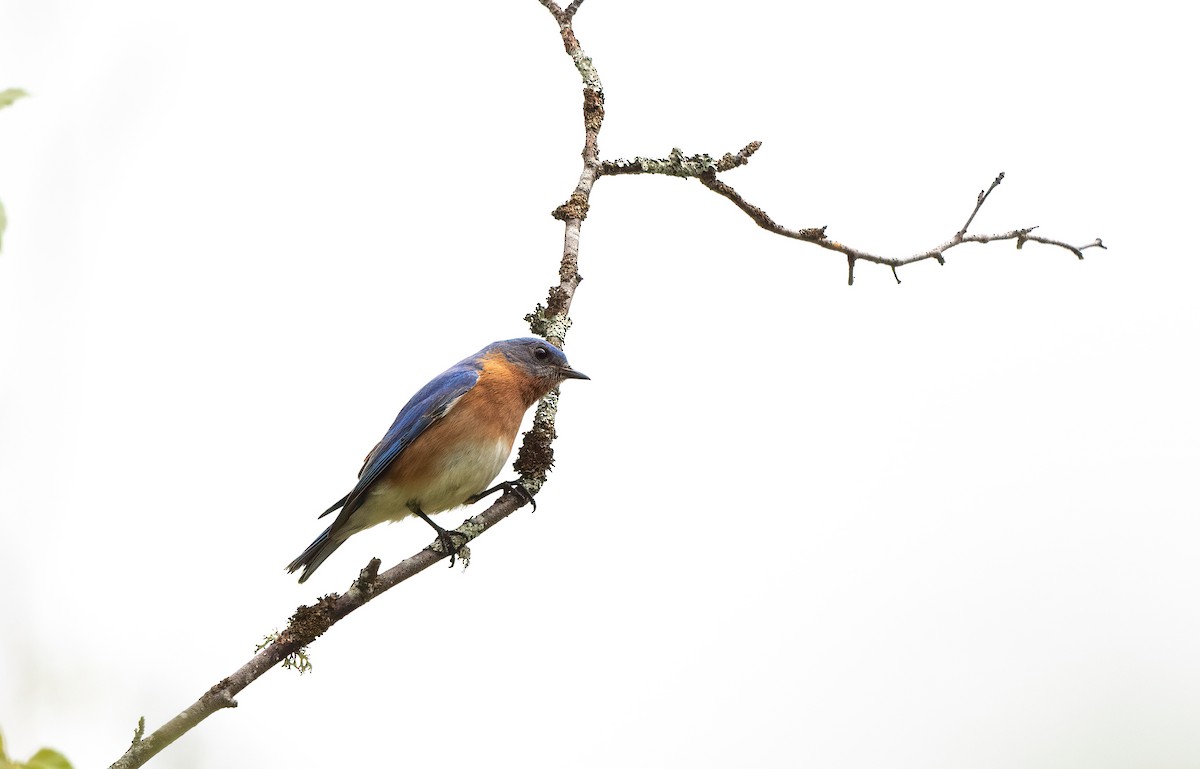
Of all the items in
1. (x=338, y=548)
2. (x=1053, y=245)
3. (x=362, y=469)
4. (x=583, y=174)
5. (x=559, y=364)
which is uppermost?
(x=1053, y=245)

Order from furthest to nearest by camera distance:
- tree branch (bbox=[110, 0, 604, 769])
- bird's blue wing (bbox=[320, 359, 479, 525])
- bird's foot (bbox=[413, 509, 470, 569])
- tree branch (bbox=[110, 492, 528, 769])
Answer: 1. bird's blue wing (bbox=[320, 359, 479, 525])
2. bird's foot (bbox=[413, 509, 470, 569])
3. tree branch (bbox=[110, 0, 604, 769])
4. tree branch (bbox=[110, 492, 528, 769])

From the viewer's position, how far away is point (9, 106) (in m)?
1.33

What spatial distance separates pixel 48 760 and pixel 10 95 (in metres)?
0.84

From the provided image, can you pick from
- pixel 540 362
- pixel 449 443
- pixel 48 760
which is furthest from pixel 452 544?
pixel 48 760

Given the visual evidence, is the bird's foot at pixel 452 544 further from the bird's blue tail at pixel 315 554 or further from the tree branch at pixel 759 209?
the tree branch at pixel 759 209

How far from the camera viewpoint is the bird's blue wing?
21.9ft

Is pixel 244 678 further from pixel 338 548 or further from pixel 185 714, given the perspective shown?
pixel 338 548

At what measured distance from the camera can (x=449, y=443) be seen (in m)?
6.51

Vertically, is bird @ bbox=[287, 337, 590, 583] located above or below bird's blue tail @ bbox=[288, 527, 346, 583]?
above

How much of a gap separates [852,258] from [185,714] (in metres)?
4.01

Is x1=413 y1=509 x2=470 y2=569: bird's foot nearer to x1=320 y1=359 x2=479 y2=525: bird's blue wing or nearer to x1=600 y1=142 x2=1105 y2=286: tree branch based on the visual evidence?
x1=320 y1=359 x2=479 y2=525: bird's blue wing

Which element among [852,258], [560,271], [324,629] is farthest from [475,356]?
[324,629]

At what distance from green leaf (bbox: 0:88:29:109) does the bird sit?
484cm

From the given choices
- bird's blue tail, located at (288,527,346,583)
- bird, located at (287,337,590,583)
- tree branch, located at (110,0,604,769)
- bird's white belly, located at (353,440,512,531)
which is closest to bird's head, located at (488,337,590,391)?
bird, located at (287,337,590,583)
